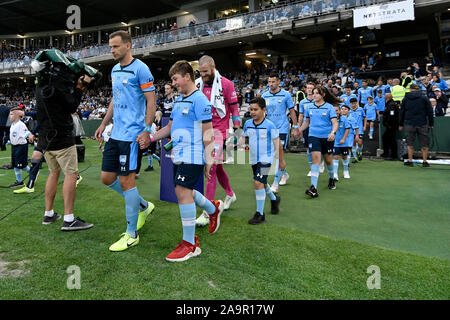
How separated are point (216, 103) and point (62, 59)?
6.66 ft

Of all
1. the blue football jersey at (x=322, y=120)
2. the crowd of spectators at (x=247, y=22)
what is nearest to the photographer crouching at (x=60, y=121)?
the blue football jersey at (x=322, y=120)

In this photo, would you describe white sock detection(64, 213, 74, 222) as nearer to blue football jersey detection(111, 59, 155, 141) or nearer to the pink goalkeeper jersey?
blue football jersey detection(111, 59, 155, 141)

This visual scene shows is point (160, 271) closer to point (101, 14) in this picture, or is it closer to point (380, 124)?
point (380, 124)

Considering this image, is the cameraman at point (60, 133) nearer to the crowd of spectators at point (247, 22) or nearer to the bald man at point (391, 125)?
the bald man at point (391, 125)

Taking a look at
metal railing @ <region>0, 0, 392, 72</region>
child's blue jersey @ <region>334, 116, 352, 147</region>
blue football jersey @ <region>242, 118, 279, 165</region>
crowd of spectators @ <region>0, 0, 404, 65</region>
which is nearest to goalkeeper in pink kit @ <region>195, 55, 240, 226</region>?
blue football jersey @ <region>242, 118, 279, 165</region>

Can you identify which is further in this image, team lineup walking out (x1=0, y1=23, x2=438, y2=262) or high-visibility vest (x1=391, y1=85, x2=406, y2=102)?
high-visibility vest (x1=391, y1=85, x2=406, y2=102)

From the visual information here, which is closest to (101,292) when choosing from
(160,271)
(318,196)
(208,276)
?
(160,271)

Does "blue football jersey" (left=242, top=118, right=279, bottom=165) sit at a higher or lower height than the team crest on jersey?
lower

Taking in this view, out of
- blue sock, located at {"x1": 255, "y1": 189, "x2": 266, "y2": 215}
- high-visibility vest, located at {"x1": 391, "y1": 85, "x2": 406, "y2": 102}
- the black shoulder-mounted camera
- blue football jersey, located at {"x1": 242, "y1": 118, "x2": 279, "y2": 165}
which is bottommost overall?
blue sock, located at {"x1": 255, "y1": 189, "x2": 266, "y2": 215}

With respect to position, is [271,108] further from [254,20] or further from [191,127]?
[254,20]

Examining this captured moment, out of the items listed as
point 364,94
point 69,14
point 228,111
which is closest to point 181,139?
point 228,111

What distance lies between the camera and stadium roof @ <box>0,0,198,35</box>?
1273 inches
